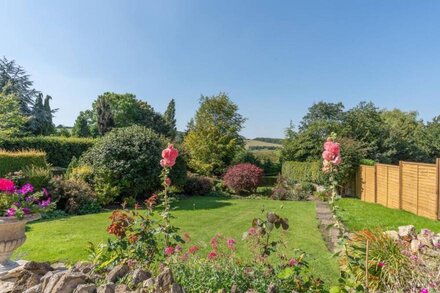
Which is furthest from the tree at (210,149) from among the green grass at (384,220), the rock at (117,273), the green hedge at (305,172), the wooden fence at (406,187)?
the rock at (117,273)

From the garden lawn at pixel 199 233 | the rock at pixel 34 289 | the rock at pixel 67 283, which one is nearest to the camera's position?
the rock at pixel 67 283

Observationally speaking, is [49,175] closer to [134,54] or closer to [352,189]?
[134,54]

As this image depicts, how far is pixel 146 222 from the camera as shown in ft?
10.5

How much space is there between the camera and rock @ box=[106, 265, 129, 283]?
8.67 ft

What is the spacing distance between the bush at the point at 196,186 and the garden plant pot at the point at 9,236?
33.0 ft

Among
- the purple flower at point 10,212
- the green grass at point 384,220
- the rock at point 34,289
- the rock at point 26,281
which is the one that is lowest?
the green grass at point 384,220

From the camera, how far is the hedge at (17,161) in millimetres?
9414

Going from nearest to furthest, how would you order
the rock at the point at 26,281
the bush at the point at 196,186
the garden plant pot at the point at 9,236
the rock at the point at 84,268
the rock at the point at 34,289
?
the rock at the point at 34,289
the rock at the point at 26,281
the rock at the point at 84,268
the garden plant pot at the point at 9,236
the bush at the point at 196,186

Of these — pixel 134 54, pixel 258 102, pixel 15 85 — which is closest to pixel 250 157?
pixel 258 102

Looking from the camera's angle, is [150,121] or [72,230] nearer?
[72,230]

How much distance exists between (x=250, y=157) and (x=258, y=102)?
5.78m

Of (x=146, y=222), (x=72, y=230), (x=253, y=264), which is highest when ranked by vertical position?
(x=146, y=222)

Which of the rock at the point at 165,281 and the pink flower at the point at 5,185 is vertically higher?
the pink flower at the point at 5,185

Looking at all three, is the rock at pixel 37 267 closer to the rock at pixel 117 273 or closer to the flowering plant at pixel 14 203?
the flowering plant at pixel 14 203
